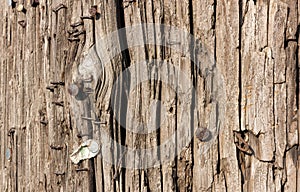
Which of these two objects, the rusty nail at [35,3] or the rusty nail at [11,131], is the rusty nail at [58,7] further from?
the rusty nail at [11,131]

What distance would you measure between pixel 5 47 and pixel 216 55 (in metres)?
1.37

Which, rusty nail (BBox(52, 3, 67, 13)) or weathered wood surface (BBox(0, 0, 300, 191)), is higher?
rusty nail (BBox(52, 3, 67, 13))

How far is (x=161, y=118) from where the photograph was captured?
267cm

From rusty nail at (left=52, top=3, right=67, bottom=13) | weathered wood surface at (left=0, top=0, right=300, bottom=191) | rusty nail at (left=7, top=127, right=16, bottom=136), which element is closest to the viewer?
weathered wood surface at (left=0, top=0, right=300, bottom=191)

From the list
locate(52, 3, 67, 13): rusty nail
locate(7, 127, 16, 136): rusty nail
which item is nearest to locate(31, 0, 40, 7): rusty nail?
locate(52, 3, 67, 13): rusty nail

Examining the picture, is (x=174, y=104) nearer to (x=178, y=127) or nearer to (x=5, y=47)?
(x=178, y=127)

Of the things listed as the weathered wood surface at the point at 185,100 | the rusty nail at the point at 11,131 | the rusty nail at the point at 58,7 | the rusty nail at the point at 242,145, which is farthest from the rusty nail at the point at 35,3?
the rusty nail at the point at 242,145

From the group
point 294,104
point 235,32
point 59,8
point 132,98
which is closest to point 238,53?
point 235,32

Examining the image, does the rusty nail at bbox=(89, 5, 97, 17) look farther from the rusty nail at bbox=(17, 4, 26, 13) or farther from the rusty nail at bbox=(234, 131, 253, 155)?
the rusty nail at bbox=(234, 131, 253, 155)

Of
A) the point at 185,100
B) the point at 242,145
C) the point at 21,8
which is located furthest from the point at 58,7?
the point at 242,145

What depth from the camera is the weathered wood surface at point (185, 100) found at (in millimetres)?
2488

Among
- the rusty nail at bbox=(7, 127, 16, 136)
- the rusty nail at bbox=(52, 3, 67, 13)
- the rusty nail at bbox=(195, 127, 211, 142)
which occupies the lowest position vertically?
the rusty nail at bbox=(7, 127, 16, 136)

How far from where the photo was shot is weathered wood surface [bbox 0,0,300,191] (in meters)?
2.49

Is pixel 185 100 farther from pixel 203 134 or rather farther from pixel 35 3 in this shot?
pixel 35 3
